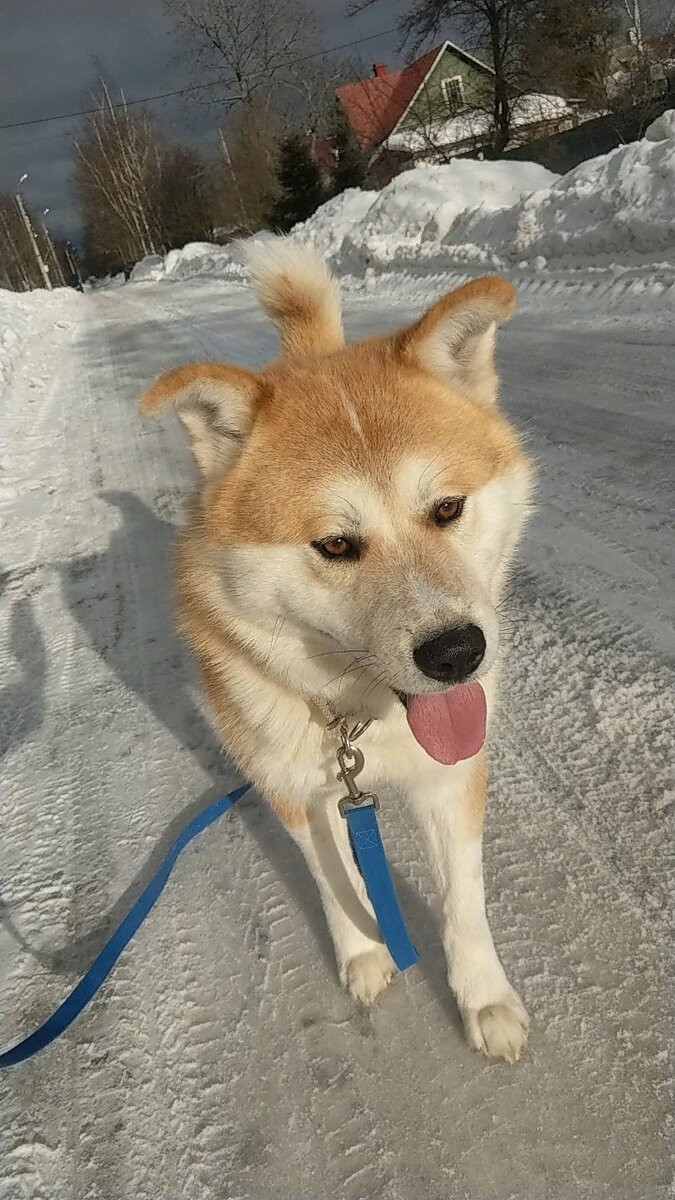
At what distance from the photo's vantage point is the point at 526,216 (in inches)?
311

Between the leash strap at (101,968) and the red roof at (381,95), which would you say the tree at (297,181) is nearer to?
the red roof at (381,95)

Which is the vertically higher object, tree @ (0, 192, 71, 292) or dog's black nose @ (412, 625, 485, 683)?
tree @ (0, 192, 71, 292)

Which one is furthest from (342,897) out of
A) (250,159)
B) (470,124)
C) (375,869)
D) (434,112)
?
(250,159)

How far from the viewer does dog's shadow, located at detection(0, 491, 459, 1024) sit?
1956 millimetres

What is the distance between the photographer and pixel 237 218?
32.7 m

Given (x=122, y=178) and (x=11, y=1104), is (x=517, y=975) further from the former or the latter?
(x=122, y=178)

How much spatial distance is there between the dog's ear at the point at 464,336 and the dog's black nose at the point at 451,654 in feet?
2.51

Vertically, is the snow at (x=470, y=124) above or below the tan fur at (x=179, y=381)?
above

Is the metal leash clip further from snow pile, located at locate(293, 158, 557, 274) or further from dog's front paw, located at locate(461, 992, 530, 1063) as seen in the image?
snow pile, located at locate(293, 158, 557, 274)

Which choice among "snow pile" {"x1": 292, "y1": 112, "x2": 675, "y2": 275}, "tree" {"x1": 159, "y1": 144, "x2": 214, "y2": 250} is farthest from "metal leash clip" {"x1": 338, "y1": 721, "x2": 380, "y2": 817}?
"tree" {"x1": 159, "y1": 144, "x2": 214, "y2": 250}

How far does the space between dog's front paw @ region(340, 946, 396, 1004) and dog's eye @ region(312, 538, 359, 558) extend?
3.12 ft

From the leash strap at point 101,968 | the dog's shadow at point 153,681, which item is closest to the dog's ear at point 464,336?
the dog's shadow at point 153,681

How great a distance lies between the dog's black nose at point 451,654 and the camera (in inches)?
53.6

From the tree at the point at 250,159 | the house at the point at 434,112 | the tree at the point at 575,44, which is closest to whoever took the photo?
the tree at the point at 575,44
